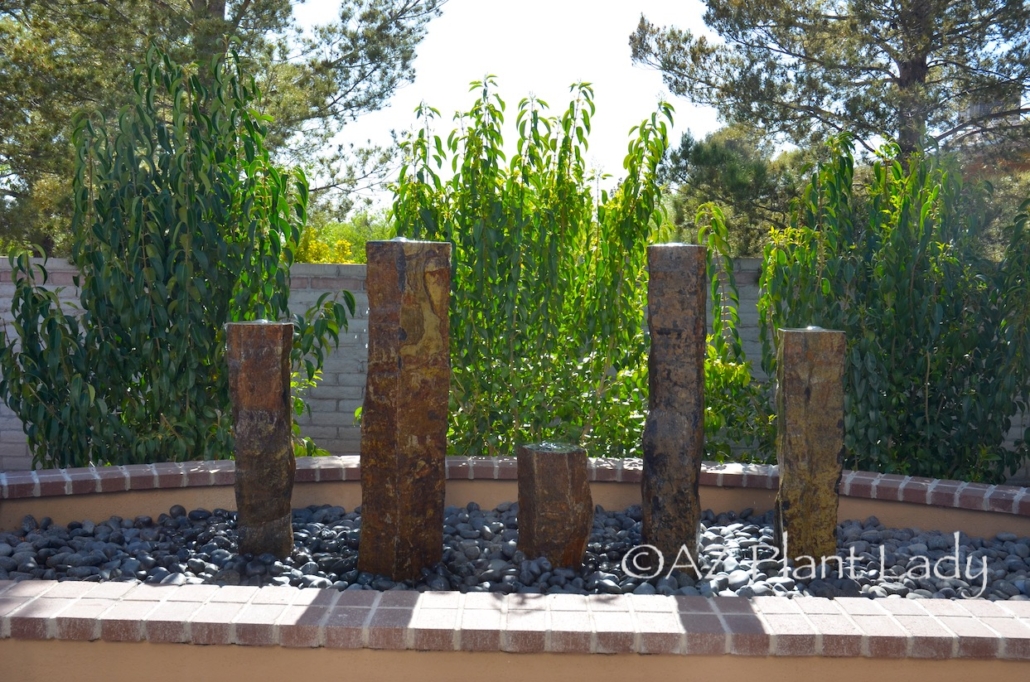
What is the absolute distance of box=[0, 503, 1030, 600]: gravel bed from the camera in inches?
121

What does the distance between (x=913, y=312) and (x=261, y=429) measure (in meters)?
3.15

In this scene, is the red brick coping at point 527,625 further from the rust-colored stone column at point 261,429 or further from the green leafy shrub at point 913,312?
the green leafy shrub at point 913,312

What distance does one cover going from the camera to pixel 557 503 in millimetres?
3082

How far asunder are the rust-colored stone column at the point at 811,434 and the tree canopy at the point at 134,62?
25.0 ft

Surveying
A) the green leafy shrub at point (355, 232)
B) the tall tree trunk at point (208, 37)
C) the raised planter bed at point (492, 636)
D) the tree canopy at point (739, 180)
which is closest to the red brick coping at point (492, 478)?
the raised planter bed at point (492, 636)

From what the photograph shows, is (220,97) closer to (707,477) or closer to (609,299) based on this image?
(609,299)

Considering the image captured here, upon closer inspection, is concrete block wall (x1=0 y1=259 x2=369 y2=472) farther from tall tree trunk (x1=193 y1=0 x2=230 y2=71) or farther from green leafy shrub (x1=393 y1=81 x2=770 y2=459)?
tall tree trunk (x1=193 y1=0 x2=230 y2=71)

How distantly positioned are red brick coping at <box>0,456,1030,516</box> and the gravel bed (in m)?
0.14

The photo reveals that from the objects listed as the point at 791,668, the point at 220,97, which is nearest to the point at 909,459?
the point at 791,668

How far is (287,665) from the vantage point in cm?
240

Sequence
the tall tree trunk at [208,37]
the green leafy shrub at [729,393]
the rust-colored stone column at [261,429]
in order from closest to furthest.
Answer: the rust-colored stone column at [261,429], the green leafy shrub at [729,393], the tall tree trunk at [208,37]

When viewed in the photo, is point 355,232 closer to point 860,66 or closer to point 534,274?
point 860,66

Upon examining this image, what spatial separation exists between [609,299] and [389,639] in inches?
102

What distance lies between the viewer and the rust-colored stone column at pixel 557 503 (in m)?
3.07
